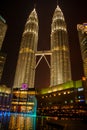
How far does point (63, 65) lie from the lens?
184250 millimetres

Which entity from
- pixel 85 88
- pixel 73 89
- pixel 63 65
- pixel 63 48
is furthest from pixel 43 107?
pixel 63 48

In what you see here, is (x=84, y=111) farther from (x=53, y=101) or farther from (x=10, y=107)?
(x=10, y=107)

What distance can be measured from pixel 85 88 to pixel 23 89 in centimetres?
7136

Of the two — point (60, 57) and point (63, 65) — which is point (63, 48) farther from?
point (63, 65)

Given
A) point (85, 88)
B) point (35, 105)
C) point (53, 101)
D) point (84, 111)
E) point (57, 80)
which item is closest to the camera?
point (84, 111)

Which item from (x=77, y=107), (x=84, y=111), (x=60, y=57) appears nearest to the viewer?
(x=84, y=111)

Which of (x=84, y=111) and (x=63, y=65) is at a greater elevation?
(x=63, y=65)

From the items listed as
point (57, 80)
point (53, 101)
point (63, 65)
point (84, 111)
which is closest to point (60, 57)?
point (63, 65)

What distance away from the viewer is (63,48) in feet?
654

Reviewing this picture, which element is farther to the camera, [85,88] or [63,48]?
[63,48]

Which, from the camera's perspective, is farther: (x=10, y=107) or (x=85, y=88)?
(x=10, y=107)

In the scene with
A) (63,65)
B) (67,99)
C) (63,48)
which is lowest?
(67,99)

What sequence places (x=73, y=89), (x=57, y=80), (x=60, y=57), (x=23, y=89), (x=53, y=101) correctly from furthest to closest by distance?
(x=60, y=57) < (x=57, y=80) < (x=23, y=89) < (x=53, y=101) < (x=73, y=89)

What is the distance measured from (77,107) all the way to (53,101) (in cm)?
3267
